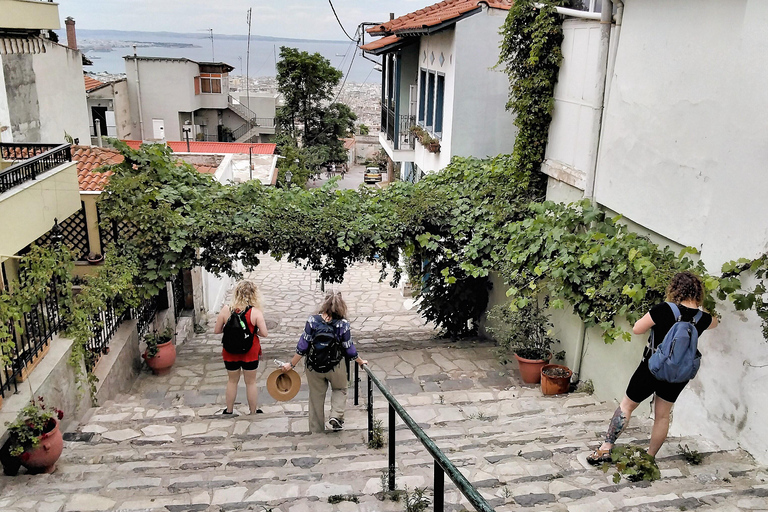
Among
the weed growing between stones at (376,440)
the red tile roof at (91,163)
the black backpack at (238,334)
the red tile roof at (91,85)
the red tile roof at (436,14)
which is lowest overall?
the weed growing between stones at (376,440)

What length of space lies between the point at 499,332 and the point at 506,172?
2.62 metres

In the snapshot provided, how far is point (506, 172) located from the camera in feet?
32.3

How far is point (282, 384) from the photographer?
6648 millimetres

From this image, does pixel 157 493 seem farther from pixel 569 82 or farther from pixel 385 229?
pixel 569 82

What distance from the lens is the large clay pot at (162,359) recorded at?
30.8ft

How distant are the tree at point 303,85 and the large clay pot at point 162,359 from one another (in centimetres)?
3217

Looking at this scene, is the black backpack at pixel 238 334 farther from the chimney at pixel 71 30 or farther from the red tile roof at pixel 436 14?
the chimney at pixel 71 30

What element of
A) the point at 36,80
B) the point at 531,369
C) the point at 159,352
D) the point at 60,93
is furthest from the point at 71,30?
the point at 531,369

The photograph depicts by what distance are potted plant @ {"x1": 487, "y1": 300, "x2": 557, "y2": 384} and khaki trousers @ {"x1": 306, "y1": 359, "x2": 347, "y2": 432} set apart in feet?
11.2

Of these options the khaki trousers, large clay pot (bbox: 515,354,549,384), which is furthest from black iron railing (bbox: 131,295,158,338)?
large clay pot (bbox: 515,354,549,384)

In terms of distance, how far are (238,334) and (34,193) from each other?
4.35 metres

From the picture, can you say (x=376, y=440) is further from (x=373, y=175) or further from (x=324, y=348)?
(x=373, y=175)

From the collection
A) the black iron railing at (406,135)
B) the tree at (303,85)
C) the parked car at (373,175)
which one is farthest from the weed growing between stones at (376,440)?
the parked car at (373,175)

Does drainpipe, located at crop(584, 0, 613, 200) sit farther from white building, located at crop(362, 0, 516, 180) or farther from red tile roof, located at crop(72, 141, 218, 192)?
red tile roof, located at crop(72, 141, 218, 192)
